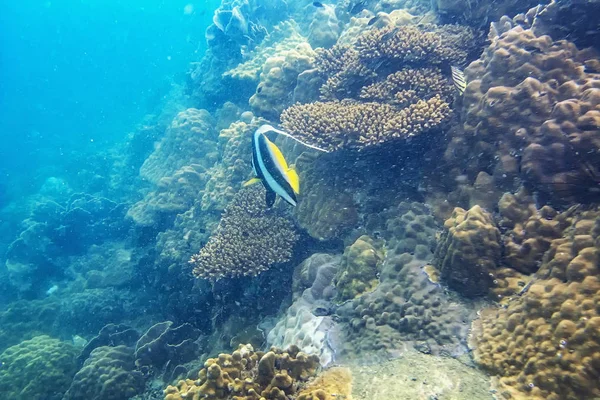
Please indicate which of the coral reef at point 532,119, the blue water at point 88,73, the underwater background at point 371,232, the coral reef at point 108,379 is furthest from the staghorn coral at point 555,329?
the blue water at point 88,73

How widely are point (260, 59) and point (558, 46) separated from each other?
7616mm

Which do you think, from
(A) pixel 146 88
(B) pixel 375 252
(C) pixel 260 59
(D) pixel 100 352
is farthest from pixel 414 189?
(A) pixel 146 88

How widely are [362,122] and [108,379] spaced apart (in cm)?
560

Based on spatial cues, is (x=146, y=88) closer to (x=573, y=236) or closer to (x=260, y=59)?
(x=260, y=59)

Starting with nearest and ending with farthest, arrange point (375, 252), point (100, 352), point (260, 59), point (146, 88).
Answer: point (375, 252)
point (100, 352)
point (260, 59)
point (146, 88)

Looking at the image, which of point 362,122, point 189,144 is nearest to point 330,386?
point 362,122

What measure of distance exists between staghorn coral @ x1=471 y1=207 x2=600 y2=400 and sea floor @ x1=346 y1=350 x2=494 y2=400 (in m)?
0.16

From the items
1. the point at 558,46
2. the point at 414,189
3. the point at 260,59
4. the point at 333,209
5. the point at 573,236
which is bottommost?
the point at 573,236

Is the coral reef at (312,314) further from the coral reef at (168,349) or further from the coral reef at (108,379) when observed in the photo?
the coral reef at (108,379)

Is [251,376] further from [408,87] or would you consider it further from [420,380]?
[408,87]

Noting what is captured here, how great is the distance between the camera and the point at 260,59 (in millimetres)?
9812

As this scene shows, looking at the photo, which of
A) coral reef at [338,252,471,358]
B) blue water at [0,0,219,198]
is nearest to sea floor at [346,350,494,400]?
coral reef at [338,252,471,358]

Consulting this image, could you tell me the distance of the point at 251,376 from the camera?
3068mm

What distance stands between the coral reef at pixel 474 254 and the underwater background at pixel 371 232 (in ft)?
0.05
